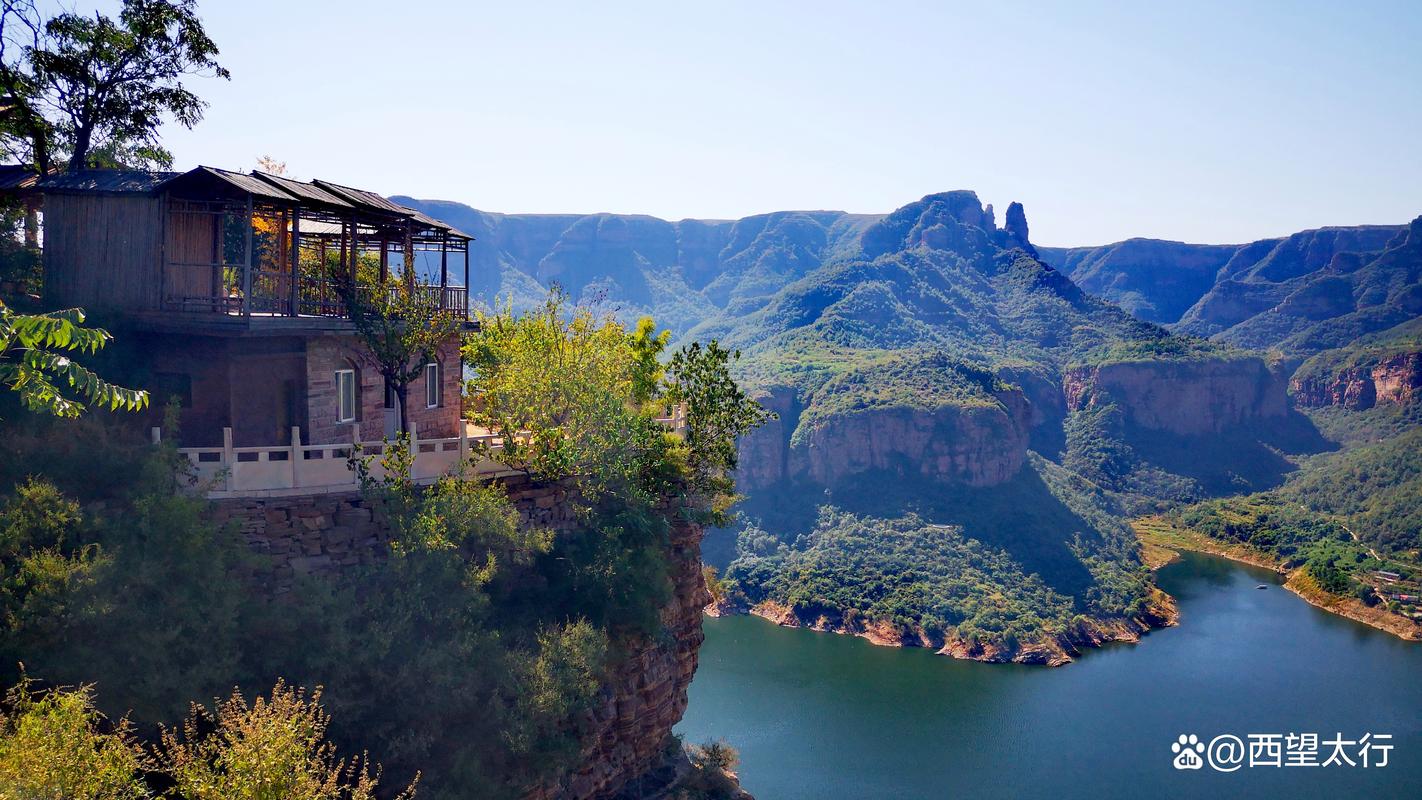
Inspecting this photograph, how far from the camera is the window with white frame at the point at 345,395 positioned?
1878 cm

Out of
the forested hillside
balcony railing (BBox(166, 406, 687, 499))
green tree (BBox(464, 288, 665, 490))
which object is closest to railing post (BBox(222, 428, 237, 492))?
balcony railing (BBox(166, 406, 687, 499))

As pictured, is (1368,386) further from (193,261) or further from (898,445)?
(193,261)

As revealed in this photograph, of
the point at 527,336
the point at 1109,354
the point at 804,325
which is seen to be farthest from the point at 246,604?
the point at 1109,354

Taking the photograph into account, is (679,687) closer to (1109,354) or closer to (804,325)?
(804,325)

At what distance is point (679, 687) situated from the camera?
22.3 m

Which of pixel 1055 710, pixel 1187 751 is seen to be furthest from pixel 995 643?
pixel 1187 751

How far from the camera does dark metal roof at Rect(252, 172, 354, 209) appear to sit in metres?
17.8

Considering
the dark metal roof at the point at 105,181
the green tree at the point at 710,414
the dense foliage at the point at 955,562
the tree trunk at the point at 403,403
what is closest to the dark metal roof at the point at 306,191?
the dark metal roof at the point at 105,181

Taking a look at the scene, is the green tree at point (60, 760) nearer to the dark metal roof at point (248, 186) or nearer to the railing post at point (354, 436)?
the railing post at point (354, 436)

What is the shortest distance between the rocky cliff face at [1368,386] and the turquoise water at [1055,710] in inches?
2781

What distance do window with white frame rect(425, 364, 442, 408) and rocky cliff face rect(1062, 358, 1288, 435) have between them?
378 feet

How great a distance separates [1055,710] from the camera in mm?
51750

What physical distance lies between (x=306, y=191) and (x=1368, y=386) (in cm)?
15021

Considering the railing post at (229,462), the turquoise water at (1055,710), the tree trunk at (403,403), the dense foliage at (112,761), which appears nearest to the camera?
the dense foliage at (112,761)
